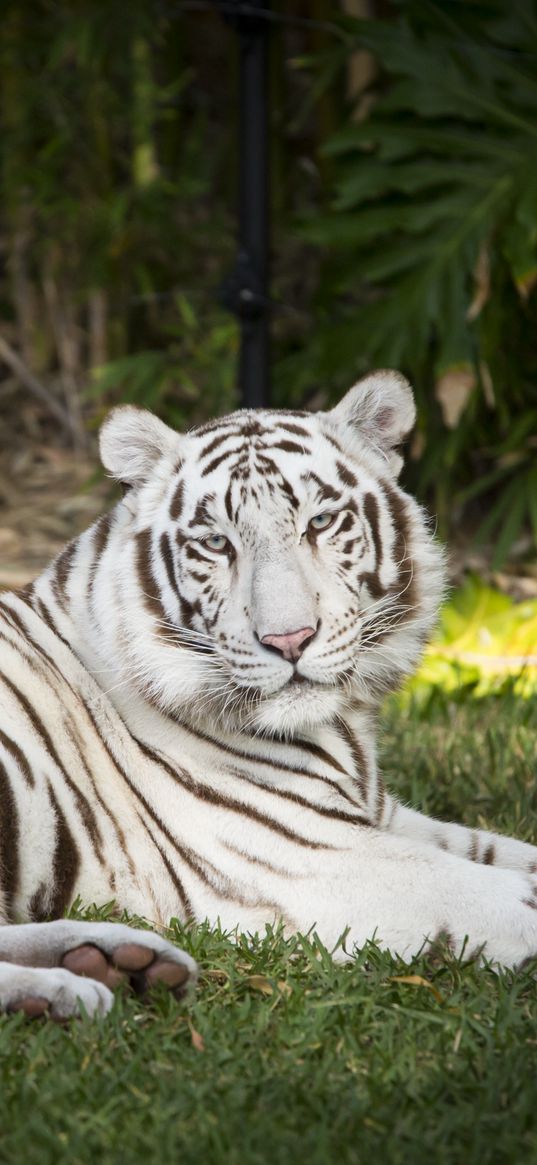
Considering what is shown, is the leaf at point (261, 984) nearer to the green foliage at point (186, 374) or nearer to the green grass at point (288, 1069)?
the green grass at point (288, 1069)

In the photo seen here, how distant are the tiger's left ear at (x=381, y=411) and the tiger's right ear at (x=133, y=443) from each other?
0.34 meters

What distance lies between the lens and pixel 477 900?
2324mm

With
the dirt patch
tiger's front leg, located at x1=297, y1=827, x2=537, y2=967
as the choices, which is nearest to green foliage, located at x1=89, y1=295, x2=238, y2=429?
the dirt patch

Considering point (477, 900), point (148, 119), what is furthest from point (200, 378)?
point (477, 900)

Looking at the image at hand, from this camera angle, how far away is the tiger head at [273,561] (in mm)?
2352

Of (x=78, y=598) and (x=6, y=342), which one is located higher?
(x=6, y=342)

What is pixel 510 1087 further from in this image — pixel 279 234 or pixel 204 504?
pixel 279 234

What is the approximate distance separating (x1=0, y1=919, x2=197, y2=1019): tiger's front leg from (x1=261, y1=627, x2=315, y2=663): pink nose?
52 cm

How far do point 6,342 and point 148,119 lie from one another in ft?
5.58

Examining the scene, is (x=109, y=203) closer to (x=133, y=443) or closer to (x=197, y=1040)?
(x=133, y=443)

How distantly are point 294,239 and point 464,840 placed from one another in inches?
197

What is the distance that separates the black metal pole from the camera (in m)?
4.59

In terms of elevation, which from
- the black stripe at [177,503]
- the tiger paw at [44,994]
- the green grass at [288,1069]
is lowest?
the green grass at [288,1069]

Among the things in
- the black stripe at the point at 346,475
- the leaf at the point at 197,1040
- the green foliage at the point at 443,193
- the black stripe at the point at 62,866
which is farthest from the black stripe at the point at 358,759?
the green foliage at the point at 443,193
